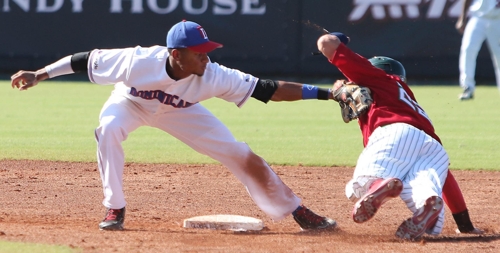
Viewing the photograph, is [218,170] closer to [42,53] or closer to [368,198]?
[368,198]

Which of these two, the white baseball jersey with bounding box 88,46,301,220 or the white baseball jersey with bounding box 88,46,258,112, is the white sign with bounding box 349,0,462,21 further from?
the white baseball jersey with bounding box 88,46,258,112

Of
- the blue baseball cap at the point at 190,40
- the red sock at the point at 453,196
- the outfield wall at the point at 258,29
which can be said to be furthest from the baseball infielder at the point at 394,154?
the outfield wall at the point at 258,29

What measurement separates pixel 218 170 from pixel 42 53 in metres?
9.19

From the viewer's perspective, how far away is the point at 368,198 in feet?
14.5

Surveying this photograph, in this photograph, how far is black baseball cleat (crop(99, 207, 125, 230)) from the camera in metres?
5.04

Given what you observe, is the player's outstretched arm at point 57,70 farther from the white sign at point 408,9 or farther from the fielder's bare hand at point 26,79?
the white sign at point 408,9

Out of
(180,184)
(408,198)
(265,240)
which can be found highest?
(408,198)

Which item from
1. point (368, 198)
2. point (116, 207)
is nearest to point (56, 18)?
point (116, 207)

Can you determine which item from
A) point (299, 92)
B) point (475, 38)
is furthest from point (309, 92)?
point (475, 38)

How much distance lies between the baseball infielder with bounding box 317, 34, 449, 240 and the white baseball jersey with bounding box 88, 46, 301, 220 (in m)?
0.61

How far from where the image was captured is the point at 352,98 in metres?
4.88

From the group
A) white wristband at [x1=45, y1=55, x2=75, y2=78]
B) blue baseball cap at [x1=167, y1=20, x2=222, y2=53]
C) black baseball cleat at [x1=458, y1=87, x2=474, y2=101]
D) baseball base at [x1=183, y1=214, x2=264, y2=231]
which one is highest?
blue baseball cap at [x1=167, y1=20, x2=222, y2=53]

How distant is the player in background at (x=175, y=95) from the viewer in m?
4.85

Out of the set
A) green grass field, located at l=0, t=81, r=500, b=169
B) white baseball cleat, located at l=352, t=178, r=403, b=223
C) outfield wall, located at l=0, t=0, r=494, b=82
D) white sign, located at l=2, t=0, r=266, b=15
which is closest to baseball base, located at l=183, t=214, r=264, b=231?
white baseball cleat, located at l=352, t=178, r=403, b=223
